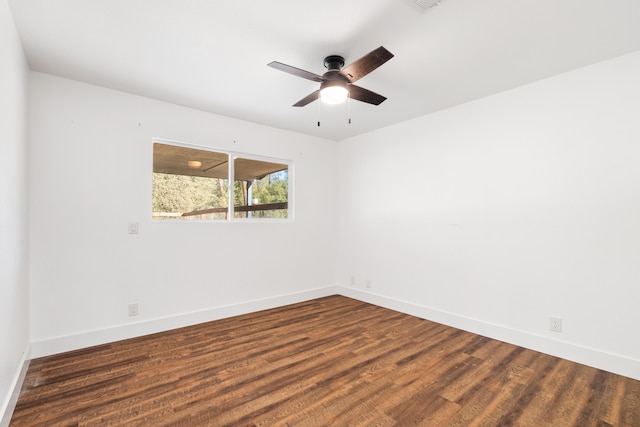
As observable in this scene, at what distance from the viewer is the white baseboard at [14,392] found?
1.71 meters

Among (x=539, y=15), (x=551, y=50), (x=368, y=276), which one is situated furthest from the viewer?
(x=368, y=276)

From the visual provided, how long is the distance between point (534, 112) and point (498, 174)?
64cm

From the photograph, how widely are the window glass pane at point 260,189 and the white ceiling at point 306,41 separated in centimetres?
115

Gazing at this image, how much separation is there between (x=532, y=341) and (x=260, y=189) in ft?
11.5

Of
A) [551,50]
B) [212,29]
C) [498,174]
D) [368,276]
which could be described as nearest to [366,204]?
[368,276]

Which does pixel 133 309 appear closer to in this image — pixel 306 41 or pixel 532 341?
pixel 306 41

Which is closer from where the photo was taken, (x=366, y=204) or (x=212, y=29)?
(x=212, y=29)

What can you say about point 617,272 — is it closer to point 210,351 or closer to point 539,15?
point 539,15

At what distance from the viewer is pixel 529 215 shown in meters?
2.83

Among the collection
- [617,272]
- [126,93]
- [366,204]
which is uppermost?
[126,93]

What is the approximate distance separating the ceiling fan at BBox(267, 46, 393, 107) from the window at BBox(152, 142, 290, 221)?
1.75 m

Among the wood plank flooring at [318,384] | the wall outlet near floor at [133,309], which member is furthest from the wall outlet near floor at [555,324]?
the wall outlet near floor at [133,309]

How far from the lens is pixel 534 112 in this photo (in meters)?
2.80

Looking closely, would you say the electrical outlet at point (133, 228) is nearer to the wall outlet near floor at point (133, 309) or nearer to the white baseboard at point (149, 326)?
the wall outlet near floor at point (133, 309)
